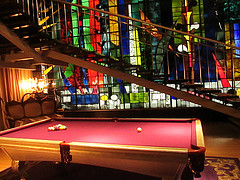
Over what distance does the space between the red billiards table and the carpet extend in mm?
575

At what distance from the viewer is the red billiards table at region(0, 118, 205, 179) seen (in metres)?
1.89

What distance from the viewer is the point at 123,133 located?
8.52ft

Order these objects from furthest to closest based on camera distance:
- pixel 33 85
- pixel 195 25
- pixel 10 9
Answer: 1. pixel 195 25
2. pixel 33 85
3. pixel 10 9

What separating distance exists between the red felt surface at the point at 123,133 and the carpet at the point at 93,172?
0.57 metres

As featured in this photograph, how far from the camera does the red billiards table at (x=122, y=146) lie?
1889mm

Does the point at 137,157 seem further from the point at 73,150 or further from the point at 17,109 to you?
the point at 17,109

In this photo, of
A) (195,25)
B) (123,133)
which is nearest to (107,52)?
(123,133)

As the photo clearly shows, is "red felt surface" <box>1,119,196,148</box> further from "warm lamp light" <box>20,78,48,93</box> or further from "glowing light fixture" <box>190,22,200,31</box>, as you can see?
"glowing light fixture" <box>190,22,200,31</box>

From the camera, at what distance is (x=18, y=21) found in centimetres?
382

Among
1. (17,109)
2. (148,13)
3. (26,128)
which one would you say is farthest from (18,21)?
(148,13)

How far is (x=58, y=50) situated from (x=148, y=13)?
363 cm

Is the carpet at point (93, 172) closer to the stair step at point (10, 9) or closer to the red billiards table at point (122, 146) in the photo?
the red billiards table at point (122, 146)

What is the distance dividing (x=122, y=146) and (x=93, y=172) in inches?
57.7

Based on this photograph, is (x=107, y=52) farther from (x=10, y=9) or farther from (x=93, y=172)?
(x=93, y=172)
